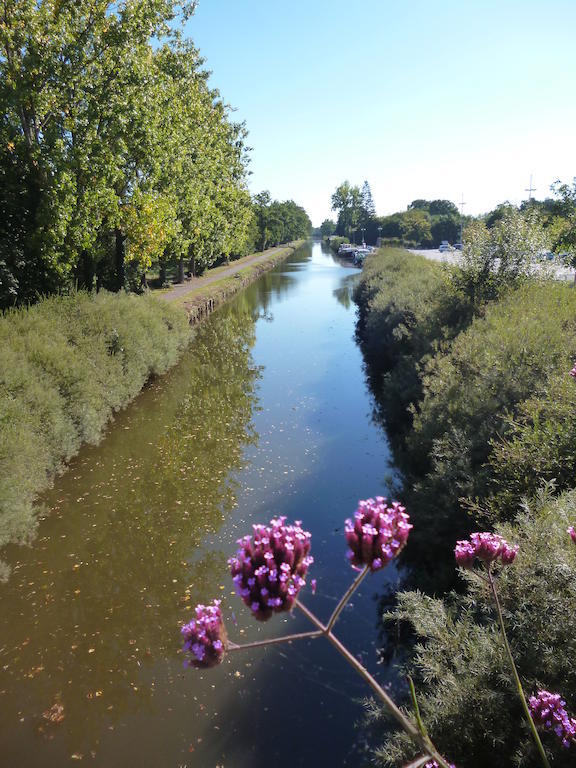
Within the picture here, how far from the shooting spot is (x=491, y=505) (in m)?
5.81

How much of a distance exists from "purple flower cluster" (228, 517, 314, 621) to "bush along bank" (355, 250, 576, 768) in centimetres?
243

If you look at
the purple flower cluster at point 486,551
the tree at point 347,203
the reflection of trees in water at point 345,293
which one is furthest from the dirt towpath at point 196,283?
the tree at point 347,203

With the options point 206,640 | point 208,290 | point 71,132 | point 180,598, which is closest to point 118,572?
point 180,598

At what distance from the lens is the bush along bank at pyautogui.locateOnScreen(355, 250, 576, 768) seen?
12.7ft

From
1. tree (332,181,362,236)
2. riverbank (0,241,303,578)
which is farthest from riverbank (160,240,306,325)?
tree (332,181,362,236)

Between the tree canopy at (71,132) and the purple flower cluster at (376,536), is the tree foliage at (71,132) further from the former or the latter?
the purple flower cluster at (376,536)

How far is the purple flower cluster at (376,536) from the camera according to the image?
2420mm

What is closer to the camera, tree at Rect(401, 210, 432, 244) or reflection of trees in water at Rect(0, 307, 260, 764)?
reflection of trees in water at Rect(0, 307, 260, 764)

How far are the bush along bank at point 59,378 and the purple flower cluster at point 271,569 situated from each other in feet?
19.8

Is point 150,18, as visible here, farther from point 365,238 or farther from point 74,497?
point 365,238

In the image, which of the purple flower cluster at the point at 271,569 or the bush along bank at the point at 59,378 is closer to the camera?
the purple flower cluster at the point at 271,569

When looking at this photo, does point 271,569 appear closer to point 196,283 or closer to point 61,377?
point 61,377

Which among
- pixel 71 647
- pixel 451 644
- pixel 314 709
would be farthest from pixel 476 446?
pixel 71 647

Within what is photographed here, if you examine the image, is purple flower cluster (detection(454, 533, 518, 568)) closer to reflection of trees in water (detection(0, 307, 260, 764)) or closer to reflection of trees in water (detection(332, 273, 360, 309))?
reflection of trees in water (detection(0, 307, 260, 764))
